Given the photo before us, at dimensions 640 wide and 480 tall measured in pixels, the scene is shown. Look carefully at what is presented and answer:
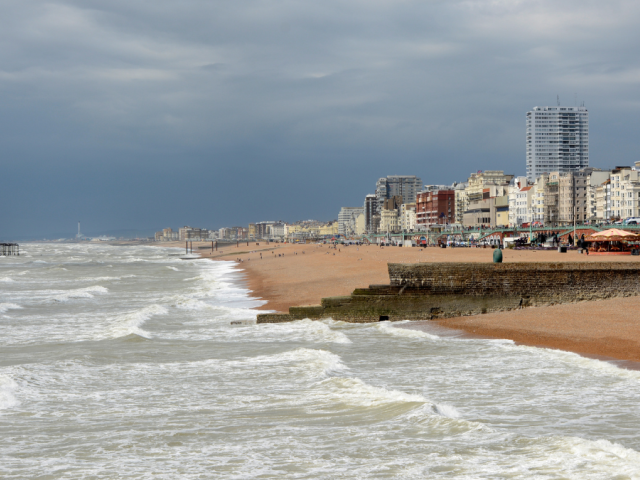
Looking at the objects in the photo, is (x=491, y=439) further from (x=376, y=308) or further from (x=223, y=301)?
(x=223, y=301)

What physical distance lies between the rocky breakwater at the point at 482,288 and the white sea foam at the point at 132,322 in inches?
282

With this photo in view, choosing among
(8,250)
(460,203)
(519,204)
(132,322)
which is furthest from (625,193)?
(8,250)

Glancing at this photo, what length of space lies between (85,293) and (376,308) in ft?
67.4

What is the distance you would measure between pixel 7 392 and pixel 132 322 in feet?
31.0

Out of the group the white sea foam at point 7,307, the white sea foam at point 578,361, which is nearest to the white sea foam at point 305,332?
the white sea foam at point 578,361

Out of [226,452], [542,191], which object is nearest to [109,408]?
[226,452]

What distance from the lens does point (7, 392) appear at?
11625 millimetres

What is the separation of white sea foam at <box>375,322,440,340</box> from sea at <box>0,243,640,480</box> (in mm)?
162

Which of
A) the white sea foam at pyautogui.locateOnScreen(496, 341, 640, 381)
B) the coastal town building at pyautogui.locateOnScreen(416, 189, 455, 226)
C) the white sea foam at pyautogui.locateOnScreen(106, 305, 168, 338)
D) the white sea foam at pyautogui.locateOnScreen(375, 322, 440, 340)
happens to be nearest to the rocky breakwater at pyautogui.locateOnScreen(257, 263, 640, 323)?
the white sea foam at pyautogui.locateOnScreen(375, 322, 440, 340)

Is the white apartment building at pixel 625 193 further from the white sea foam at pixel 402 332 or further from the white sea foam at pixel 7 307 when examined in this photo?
the white sea foam at pixel 7 307

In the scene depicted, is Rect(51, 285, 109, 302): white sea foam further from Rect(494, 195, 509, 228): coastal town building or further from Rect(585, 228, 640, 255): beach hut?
Rect(494, 195, 509, 228): coastal town building

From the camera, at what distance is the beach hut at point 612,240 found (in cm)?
3972

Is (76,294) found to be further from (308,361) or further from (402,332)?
(308,361)

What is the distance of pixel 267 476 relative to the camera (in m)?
7.56
